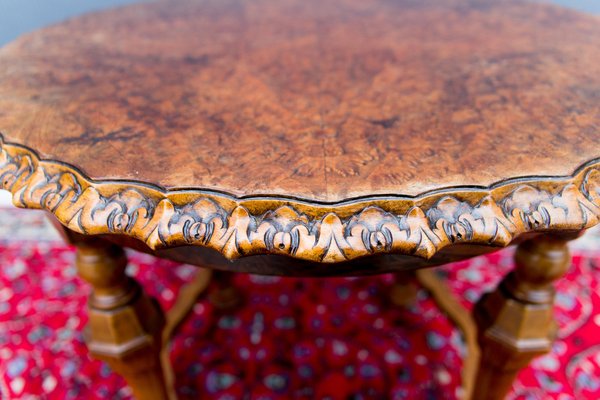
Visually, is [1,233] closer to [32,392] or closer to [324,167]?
[32,392]

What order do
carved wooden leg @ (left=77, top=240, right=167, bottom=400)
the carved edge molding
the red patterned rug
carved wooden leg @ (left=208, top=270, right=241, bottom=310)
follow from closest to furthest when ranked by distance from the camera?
the carved edge molding → carved wooden leg @ (left=77, top=240, right=167, bottom=400) → the red patterned rug → carved wooden leg @ (left=208, top=270, right=241, bottom=310)

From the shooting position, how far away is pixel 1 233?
3.72ft

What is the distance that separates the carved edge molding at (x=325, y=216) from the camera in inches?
13.7

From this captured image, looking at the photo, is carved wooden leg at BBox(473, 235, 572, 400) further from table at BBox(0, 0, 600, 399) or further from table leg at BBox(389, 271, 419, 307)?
table leg at BBox(389, 271, 419, 307)

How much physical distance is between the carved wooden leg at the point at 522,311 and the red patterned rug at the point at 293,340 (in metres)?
0.21

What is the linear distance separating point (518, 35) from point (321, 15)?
313 millimetres

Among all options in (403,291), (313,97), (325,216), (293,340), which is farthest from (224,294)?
(325,216)

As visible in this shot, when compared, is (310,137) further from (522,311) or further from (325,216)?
(522,311)

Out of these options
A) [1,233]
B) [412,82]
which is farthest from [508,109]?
[1,233]

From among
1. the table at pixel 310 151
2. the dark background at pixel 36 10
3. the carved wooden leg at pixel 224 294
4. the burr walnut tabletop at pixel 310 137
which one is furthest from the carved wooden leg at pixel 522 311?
the dark background at pixel 36 10

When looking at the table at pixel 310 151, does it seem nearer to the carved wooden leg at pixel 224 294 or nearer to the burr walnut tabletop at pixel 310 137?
the burr walnut tabletop at pixel 310 137

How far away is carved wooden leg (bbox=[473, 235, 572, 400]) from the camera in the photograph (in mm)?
514

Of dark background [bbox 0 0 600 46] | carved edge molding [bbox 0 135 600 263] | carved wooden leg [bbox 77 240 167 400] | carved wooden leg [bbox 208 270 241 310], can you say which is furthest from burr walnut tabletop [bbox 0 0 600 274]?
dark background [bbox 0 0 600 46]

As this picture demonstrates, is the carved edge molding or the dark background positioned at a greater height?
the carved edge molding
